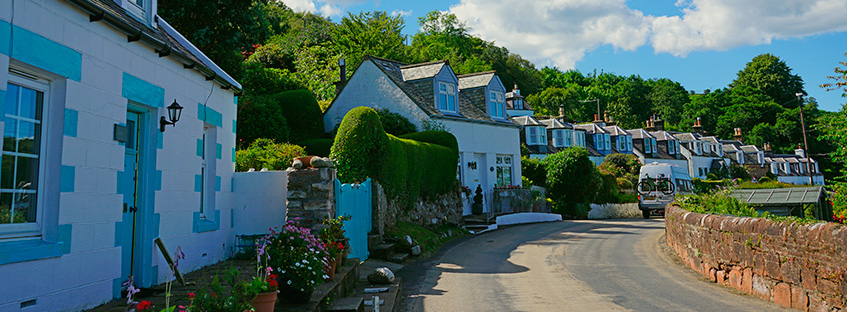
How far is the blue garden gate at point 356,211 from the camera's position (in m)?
11.8

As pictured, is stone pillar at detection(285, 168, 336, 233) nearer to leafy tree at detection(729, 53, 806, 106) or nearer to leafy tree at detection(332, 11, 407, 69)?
leafy tree at detection(332, 11, 407, 69)

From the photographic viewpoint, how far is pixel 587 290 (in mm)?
9547

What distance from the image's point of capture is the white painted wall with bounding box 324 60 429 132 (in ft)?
81.6

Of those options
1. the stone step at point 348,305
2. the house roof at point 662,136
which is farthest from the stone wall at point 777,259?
the house roof at point 662,136

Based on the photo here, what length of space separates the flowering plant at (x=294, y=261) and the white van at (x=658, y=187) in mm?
26585

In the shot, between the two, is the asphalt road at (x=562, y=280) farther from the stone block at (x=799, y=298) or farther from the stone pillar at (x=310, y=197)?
the stone pillar at (x=310, y=197)

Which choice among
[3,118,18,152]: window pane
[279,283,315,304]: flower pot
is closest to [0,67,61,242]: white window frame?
[3,118,18,152]: window pane

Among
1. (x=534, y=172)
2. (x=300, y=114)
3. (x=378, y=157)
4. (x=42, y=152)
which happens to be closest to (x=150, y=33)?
(x=42, y=152)

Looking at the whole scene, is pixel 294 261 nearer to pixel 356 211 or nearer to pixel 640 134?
pixel 356 211

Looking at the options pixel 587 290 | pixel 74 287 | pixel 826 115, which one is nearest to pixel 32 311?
pixel 74 287

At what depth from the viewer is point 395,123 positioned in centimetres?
2441

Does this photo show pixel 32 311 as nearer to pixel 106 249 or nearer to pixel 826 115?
pixel 106 249

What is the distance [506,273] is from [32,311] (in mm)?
8603

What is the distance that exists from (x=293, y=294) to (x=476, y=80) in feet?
82.0
